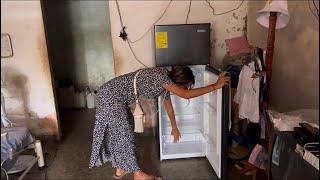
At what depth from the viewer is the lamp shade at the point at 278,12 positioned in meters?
1.69

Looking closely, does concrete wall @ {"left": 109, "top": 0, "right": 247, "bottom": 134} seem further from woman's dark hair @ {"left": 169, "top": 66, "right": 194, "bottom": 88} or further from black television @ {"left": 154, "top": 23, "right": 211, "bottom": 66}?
woman's dark hair @ {"left": 169, "top": 66, "right": 194, "bottom": 88}

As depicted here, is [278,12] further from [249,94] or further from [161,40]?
[161,40]

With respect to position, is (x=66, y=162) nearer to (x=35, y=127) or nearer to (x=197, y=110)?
(x=35, y=127)

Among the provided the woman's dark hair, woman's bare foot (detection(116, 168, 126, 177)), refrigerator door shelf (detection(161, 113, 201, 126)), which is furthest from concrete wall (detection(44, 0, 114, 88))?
the woman's dark hair

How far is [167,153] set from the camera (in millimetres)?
2693

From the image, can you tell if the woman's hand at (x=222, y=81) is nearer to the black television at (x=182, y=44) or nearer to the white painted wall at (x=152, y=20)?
the black television at (x=182, y=44)

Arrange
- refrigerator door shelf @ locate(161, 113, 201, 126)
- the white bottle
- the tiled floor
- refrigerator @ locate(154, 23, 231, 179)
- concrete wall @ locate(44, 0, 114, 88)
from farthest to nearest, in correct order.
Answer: the white bottle
concrete wall @ locate(44, 0, 114, 88)
refrigerator door shelf @ locate(161, 113, 201, 126)
refrigerator @ locate(154, 23, 231, 179)
the tiled floor

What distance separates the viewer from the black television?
2658 mm

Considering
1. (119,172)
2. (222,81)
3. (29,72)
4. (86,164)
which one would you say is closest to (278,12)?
(222,81)

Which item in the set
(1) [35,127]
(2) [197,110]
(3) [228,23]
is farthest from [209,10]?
(1) [35,127]

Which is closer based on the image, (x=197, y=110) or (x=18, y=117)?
(x=197, y=110)

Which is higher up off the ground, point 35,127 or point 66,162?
point 35,127

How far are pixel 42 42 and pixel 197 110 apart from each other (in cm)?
156

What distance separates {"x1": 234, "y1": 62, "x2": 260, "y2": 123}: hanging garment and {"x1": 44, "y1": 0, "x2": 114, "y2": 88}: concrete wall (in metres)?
2.44
